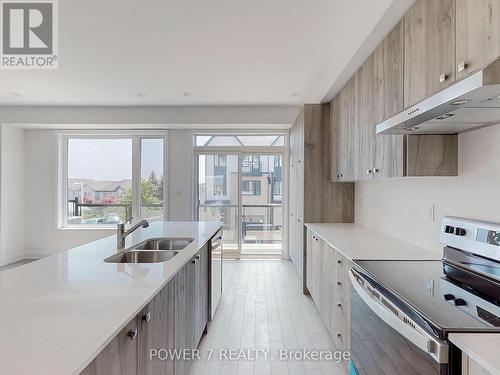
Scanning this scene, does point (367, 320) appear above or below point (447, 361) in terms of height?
below

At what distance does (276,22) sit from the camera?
8.84 feet

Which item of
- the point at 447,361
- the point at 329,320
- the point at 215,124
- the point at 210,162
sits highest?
the point at 215,124

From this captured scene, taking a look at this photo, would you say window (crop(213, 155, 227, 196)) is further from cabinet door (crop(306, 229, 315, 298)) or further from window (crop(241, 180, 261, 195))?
cabinet door (crop(306, 229, 315, 298))

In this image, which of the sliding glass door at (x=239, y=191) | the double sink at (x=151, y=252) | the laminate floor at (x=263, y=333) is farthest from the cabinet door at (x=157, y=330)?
the sliding glass door at (x=239, y=191)

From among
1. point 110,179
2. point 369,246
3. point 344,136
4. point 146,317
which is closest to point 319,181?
point 344,136

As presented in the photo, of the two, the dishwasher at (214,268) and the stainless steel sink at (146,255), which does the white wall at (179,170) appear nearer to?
the dishwasher at (214,268)

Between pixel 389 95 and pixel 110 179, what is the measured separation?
213 inches

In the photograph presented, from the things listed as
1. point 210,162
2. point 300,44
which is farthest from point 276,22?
point 210,162

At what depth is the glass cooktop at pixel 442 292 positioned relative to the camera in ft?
3.39

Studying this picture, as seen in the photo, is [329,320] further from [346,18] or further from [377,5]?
[346,18]

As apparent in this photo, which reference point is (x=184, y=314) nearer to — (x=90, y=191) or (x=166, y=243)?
(x=166, y=243)

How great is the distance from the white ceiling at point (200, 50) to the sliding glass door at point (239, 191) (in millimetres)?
1313

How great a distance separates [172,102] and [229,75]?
1.58 meters

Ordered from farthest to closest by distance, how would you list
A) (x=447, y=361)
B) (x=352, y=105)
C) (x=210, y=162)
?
1. (x=210, y=162)
2. (x=352, y=105)
3. (x=447, y=361)
